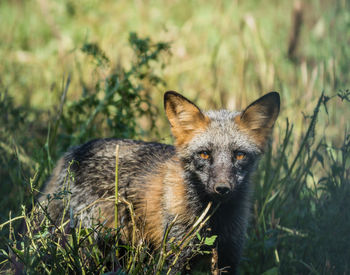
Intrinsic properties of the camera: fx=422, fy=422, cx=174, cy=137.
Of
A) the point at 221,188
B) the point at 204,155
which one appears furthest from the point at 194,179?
the point at 221,188

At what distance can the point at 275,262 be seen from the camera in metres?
3.87

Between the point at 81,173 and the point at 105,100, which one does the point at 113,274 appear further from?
the point at 105,100

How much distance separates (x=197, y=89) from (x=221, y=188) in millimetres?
4801

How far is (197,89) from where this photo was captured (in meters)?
7.77

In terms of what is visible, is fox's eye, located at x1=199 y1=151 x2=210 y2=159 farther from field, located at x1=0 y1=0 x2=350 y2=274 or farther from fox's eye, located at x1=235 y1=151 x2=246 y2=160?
field, located at x1=0 y1=0 x2=350 y2=274

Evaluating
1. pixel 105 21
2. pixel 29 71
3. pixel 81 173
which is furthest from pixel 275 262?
pixel 105 21

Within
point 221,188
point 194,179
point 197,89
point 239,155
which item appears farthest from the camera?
point 197,89

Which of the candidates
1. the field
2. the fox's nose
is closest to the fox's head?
the fox's nose

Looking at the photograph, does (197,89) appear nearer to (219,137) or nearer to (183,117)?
(183,117)

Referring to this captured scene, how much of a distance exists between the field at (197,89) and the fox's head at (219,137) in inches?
19.0

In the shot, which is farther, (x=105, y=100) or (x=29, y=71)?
(x=29, y=71)

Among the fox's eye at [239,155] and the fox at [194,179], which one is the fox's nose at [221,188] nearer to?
the fox at [194,179]

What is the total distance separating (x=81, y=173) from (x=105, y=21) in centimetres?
577

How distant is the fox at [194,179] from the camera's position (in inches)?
138
